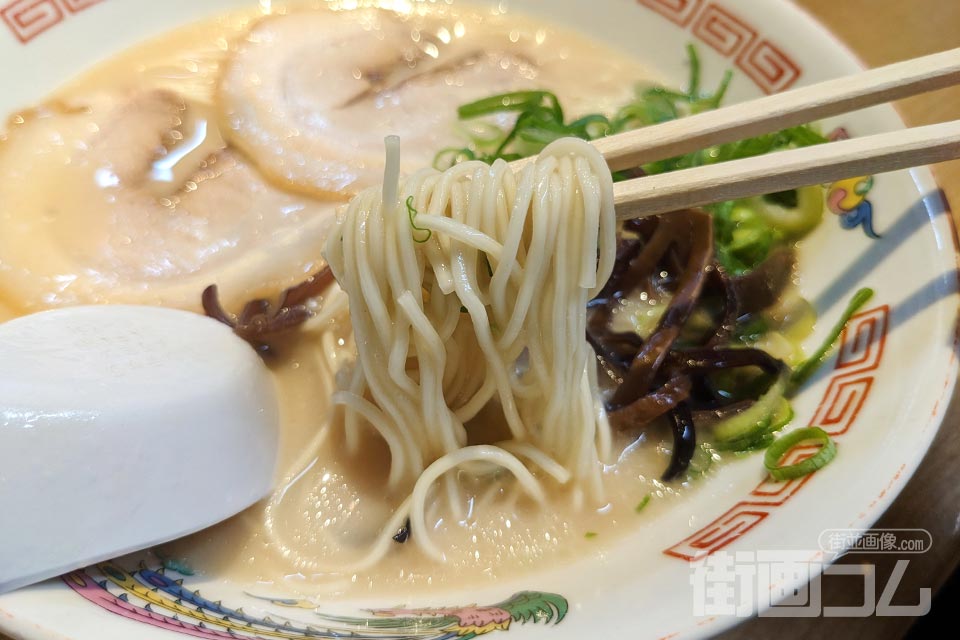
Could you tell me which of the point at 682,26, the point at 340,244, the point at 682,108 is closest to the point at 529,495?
the point at 340,244

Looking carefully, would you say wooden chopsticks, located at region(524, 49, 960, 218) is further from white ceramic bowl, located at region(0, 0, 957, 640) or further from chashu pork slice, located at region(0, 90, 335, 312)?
chashu pork slice, located at region(0, 90, 335, 312)

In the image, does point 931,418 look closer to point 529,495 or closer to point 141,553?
point 529,495

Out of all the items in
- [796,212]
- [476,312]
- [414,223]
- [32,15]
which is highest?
[32,15]

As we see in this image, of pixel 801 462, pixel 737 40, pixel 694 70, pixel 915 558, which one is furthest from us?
pixel 694 70

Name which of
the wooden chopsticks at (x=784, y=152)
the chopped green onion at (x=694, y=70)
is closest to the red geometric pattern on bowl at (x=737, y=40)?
the chopped green onion at (x=694, y=70)

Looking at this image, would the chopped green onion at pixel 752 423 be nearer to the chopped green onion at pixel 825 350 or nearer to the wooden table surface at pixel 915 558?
the chopped green onion at pixel 825 350

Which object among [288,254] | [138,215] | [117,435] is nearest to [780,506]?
[117,435]

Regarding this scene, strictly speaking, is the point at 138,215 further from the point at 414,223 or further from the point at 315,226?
the point at 414,223

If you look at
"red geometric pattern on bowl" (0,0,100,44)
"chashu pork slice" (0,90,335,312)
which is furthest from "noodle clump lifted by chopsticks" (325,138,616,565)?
"red geometric pattern on bowl" (0,0,100,44)
